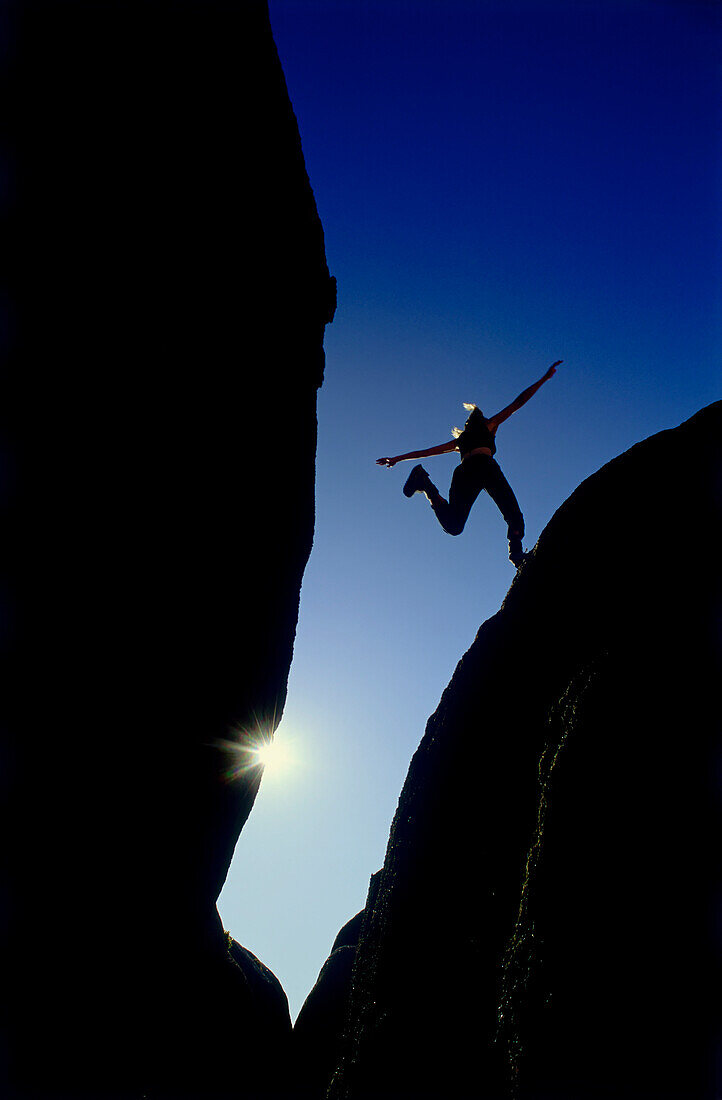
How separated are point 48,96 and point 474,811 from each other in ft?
19.3

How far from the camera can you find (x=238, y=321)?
18.4ft

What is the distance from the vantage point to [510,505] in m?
7.12

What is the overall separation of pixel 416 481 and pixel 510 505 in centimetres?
130

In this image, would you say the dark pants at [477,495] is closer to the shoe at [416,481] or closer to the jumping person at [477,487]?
the jumping person at [477,487]

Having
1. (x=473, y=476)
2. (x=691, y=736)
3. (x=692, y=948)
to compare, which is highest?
(x=473, y=476)

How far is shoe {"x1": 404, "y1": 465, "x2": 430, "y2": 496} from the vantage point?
7.45 m

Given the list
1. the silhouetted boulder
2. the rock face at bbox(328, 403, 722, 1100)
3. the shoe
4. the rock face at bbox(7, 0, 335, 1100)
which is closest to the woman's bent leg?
the shoe

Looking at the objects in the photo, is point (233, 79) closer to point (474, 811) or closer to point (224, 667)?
point (224, 667)

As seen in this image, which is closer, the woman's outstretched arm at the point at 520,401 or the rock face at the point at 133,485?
the rock face at the point at 133,485

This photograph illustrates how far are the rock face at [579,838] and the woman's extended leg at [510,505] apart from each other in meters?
1.09

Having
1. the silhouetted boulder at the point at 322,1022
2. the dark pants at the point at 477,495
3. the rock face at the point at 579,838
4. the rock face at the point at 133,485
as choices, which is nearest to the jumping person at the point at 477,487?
the dark pants at the point at 477,495

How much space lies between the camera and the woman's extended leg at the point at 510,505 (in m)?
7.12

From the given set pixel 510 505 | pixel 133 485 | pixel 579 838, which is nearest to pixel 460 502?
pixel 510 505

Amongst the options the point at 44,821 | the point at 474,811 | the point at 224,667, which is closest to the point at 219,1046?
the point at 224,667
